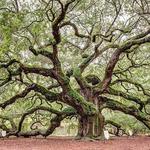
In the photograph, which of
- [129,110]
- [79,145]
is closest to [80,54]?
[129,110]

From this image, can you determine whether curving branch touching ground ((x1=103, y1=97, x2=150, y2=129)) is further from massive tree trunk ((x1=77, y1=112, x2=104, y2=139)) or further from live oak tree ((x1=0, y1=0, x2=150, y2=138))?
massive tree trunk ((x1=77, y1=112, x2=104, y2=139))

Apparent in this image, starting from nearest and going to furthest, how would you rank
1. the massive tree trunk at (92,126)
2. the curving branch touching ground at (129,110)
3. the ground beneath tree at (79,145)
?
the ground beneath tree at (79,145) → the massive tree trunk at (92,126) → the curving branch touching ground at (129,110)

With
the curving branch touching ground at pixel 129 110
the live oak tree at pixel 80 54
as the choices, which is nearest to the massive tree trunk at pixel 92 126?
the live oak tree at pixel 80 54

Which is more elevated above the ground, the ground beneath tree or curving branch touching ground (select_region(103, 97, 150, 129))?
curving branch touching ground (select_region(103, 97, 150, 129))

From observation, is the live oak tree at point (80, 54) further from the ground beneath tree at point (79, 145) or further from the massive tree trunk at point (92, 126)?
the ground beneath tree at point (79, 145)

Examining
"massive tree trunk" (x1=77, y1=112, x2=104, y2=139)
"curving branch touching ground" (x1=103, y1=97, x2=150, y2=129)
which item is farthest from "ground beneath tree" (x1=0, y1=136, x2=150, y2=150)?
"curving branch touching ground" (x1=103, y1=97, x2=150, y2=129)

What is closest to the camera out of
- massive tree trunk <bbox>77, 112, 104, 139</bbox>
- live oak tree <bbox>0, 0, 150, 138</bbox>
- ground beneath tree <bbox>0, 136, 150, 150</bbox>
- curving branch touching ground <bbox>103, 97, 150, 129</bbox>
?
ground beneath tree <bbox>0, 136, 150, 150</bbox>

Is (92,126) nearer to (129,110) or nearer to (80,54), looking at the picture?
(129,110)

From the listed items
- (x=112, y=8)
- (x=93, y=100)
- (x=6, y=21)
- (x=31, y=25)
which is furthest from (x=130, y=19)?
(x=6, y=21)

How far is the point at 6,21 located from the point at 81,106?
19.5ft

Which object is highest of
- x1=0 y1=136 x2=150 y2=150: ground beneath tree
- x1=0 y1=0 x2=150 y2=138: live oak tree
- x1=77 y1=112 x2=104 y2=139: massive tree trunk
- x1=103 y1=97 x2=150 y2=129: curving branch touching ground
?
x1=0 y1=0 x2=150 y2=138: live oak tree

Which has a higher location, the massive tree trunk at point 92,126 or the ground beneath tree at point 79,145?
the massive tree trunk at point 92,126

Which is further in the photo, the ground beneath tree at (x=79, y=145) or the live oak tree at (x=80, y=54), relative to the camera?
the live oak tree at (x=80, y=54)

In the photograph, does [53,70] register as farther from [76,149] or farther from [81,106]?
[76,149]
